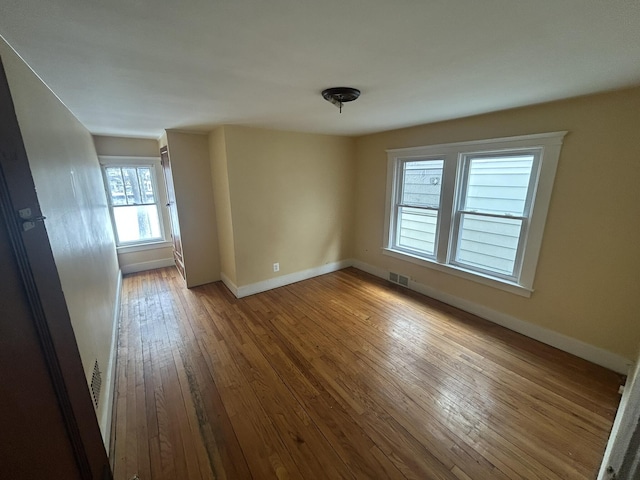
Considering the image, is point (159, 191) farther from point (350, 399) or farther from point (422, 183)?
point (350, 399)

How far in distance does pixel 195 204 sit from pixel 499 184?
153 inches

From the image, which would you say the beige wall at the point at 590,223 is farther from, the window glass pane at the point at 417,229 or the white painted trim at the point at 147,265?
the white painted trim at the point at 147,265

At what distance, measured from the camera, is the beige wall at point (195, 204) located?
348cm

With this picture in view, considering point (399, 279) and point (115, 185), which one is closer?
point (399, 279)

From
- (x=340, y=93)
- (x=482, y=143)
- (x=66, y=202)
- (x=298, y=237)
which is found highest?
(x=340, y=93)

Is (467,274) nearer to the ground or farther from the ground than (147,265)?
farther from the ground

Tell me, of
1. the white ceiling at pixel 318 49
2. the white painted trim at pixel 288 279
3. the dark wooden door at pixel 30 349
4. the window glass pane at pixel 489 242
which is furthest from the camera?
the white painted trim at pixel 288 279

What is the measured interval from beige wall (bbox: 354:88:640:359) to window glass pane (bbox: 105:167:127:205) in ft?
16.6

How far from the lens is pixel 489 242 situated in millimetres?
2855

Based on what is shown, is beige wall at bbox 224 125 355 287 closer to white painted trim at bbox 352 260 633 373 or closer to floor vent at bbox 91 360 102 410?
white painted trim at bbox 352 260 633 373

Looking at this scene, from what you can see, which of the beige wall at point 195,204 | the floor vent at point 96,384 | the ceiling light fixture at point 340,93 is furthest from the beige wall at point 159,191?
the ceiling light fixture at point 340,93

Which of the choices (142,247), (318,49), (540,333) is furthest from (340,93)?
(142,247)

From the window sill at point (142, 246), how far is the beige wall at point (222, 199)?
1.42m

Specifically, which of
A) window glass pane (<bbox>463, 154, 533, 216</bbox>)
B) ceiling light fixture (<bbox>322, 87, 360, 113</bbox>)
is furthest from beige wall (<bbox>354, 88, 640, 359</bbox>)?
ceiling light fixture (<bbox>322, 87, 360, 113</bbox>)
